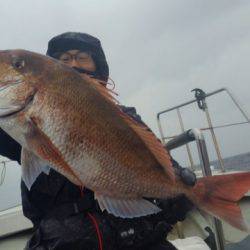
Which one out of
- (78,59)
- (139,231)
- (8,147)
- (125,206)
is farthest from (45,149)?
(78,59)

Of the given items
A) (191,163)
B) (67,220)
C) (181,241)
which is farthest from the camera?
(191,163)

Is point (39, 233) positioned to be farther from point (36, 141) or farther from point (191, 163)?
point (191, 163)

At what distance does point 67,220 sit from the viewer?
9.48ft

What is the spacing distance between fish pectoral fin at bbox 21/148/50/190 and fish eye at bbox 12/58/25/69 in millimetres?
432

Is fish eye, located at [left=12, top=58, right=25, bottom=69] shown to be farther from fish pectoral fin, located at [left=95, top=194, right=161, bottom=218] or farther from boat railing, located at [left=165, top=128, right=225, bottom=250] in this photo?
boat railing, located at [left=165, top=128, right=225, bottom=250]

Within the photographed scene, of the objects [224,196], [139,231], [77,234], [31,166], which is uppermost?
[31,166]

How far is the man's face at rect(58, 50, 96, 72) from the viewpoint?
11.8 feet

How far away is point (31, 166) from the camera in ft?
7.18

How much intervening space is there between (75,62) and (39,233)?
56.1 inches

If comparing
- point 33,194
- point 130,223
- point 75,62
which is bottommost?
point 130,223

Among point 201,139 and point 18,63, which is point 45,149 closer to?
point 18,63

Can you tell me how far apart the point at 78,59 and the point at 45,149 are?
5.68 ft

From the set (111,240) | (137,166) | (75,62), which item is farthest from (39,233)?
(75,62)

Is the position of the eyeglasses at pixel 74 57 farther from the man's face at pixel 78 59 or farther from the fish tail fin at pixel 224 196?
the fish tail fin at pixel 224 196
